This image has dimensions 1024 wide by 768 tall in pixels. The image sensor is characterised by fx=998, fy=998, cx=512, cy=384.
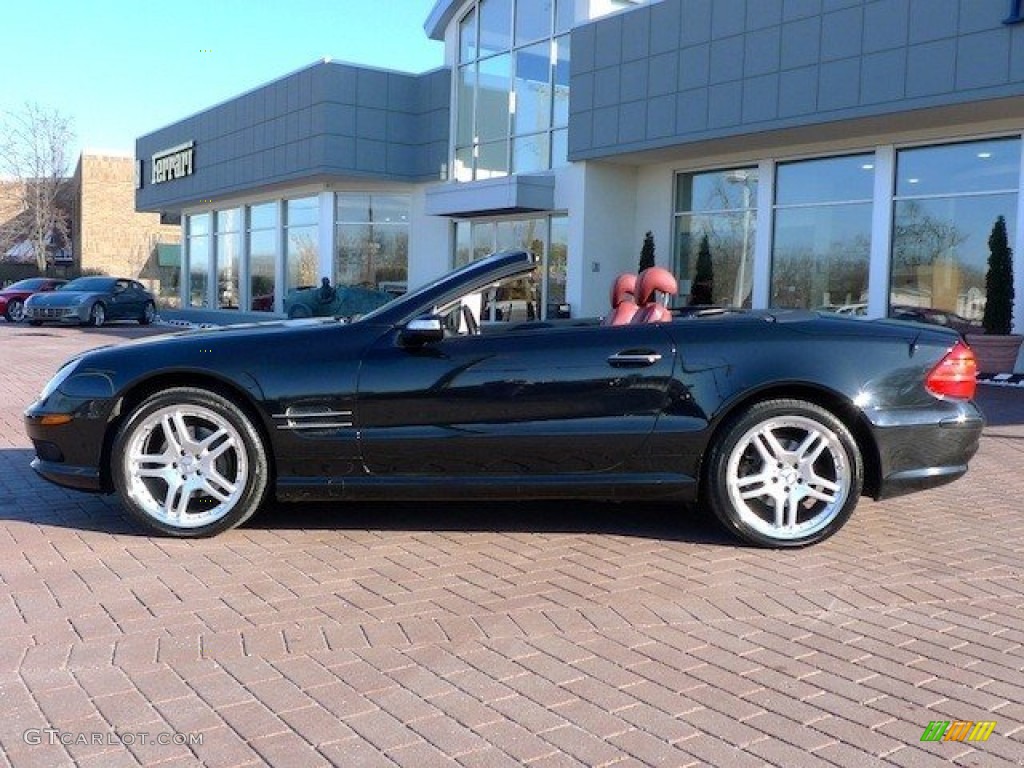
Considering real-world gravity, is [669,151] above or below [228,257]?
above

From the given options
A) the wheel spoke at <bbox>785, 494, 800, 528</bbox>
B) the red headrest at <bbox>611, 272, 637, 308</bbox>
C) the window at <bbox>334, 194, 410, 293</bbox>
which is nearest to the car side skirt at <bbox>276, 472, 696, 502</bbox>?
the wheel spoke at <bbox>785, 494, 800, 528</bbox>

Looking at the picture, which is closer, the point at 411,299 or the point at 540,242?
the point at 411,299

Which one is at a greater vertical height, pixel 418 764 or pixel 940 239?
pixel 940 239

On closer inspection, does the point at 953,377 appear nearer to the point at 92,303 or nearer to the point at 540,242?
the point at 540,242

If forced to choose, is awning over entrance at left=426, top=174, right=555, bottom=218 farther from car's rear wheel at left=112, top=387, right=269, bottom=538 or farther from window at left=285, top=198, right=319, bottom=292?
car's rear wheel at left=112, top=387, right=269, bottom=538

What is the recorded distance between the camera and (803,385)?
4.93 m

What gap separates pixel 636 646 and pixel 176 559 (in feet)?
7.43

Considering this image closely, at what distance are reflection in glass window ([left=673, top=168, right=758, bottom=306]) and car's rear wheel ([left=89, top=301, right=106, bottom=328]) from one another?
54.2 feet

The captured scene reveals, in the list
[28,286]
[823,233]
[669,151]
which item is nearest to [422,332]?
[823,233]

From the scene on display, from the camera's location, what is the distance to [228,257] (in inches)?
1272

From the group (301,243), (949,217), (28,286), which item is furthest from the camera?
(28,286)

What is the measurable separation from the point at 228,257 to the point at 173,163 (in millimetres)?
3725

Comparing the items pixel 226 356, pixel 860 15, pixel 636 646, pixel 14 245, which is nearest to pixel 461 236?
pixel 860 15

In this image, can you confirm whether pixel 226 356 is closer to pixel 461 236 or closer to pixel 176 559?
pixel 176 559
